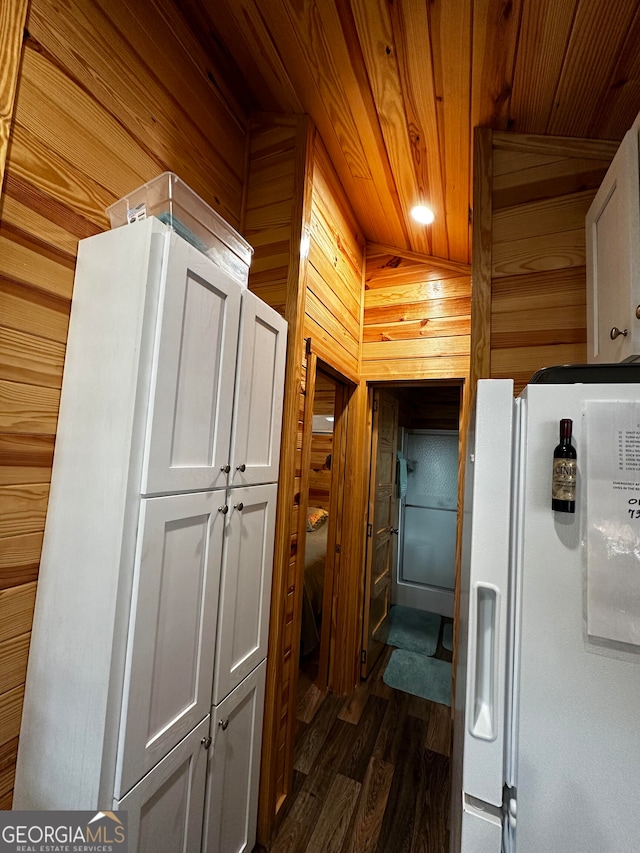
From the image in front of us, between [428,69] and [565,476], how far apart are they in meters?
1.42

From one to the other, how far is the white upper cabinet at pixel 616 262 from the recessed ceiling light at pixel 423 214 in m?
0.96

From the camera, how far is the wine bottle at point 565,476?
2.10 feet

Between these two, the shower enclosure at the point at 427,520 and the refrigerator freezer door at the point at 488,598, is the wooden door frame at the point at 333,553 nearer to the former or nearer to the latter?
the shower enclosure at the point at 427,520

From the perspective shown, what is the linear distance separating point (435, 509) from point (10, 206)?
4.07m

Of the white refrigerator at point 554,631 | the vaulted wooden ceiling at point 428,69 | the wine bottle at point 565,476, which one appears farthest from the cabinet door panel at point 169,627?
the vaulted wooden ceiling at point 428,69

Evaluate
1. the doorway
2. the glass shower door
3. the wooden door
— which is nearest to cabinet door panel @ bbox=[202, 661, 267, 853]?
the doorway

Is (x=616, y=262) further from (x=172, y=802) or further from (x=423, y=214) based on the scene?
(x=172, y=802)

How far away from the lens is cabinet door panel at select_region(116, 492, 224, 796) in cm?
84

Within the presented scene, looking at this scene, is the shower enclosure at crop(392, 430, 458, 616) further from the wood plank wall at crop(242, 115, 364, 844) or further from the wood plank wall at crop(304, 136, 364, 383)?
the wood plank wall at crop(242, 115, 364, 844)

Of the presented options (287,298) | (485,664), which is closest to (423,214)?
(287,298)

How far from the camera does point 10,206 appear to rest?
0.84 metres

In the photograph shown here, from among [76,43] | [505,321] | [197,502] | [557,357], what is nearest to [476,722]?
[197,502]

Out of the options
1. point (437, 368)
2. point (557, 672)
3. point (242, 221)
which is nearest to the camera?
point (557, 672)

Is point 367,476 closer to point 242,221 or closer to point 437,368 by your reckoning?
point 437,368
